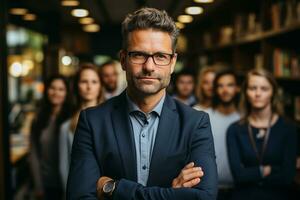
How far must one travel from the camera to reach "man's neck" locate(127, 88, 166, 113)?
76.2 inches

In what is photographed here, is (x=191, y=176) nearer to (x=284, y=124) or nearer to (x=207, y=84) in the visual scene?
(x=284, y=124)

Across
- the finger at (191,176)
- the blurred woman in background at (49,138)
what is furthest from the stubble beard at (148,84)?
the blurred woman in background at (49,138)

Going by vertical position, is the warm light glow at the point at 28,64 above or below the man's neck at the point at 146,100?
above

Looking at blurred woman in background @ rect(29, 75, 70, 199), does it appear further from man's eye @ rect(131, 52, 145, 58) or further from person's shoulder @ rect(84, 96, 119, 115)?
man's eye @ rect(131, 52, 145, 58)

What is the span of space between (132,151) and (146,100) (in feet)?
0.73

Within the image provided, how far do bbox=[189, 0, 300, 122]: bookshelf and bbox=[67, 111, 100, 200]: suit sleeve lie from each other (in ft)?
8.25

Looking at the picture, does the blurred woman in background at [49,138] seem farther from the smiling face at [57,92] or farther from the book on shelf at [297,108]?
the book on shelf at [297,108]

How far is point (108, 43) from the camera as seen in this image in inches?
465

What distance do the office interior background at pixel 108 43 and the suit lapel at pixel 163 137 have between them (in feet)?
6.25

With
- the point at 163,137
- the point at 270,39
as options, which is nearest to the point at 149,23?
the point at 163,137

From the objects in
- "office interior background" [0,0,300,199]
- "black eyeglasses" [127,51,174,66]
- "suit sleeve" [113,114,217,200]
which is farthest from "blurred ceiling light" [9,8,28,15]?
Result: "suit sleeve" [113,114,217,200]

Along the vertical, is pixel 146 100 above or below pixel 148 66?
below

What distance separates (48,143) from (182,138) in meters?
2.21

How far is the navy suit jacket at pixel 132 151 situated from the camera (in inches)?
73.5
